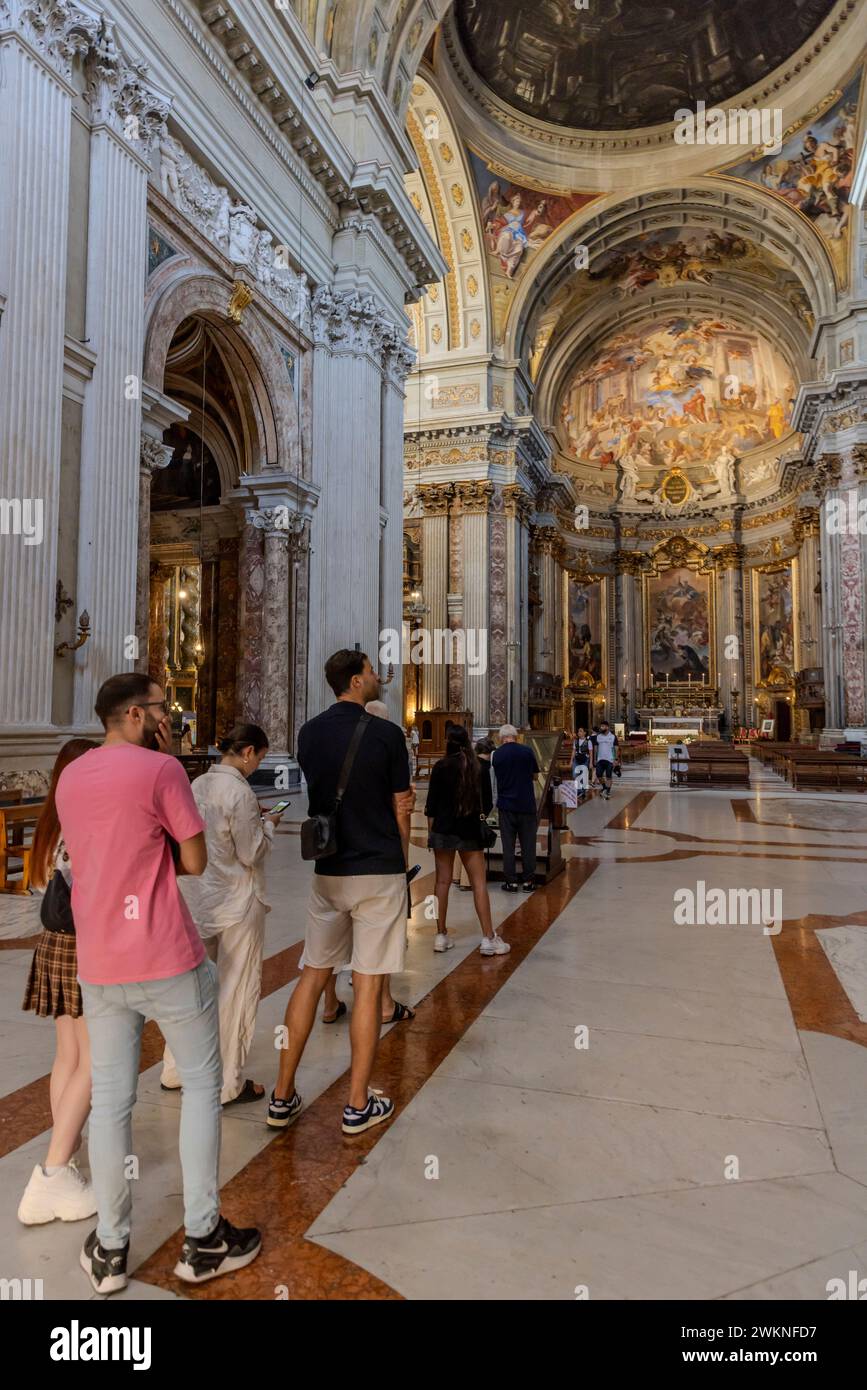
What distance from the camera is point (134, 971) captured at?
193cm

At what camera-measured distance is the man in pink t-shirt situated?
193 cm

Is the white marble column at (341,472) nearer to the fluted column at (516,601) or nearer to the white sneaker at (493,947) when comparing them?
the white sneaker at (493,947)

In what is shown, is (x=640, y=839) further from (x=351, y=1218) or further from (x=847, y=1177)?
(x=351, y=1218)

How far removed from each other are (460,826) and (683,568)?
36824mm

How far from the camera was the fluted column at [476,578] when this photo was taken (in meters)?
26.4

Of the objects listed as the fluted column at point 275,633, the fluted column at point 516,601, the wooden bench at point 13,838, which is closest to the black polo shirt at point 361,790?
the wooden bench at point 13,838

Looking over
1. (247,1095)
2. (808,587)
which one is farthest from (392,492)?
(808,587)

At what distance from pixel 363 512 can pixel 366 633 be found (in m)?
2.22

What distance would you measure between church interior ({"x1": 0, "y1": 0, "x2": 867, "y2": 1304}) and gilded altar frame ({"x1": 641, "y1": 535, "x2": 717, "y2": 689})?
0.62ft

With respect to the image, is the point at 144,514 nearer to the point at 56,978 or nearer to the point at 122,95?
the point at 122,95

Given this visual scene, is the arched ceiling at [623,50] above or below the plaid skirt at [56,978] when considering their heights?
above

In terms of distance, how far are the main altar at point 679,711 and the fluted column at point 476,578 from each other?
13322mm
